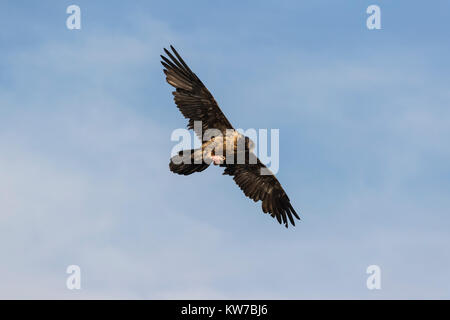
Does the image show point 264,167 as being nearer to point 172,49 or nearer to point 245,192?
point 245,192

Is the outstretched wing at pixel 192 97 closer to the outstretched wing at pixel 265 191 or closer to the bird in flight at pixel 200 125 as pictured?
the bird in flight at pixel 200 125

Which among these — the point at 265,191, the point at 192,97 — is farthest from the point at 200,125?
the point at 265,191

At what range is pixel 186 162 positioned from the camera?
14961 mm

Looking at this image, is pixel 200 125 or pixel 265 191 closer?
pixel 200 125

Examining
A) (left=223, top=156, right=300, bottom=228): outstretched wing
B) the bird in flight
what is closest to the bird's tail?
the bird in flight

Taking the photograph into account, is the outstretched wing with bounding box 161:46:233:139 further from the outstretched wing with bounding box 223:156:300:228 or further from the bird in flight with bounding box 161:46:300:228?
the outstretched wing with bounding box 223:156:300:228

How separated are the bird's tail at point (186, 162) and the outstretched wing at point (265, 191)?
213cm

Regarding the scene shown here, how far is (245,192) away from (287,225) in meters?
1.78

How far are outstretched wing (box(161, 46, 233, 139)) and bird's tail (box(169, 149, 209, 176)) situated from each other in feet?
2.45

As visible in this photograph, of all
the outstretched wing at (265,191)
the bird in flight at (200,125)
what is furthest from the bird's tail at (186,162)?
the outstretched wing at (265,191)

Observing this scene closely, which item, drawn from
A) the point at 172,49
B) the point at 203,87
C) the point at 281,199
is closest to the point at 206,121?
the point at 203,87

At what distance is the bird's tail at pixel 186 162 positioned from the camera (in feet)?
48.7

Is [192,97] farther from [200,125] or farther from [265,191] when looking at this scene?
[265,191]

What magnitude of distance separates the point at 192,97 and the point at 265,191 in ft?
14.1
